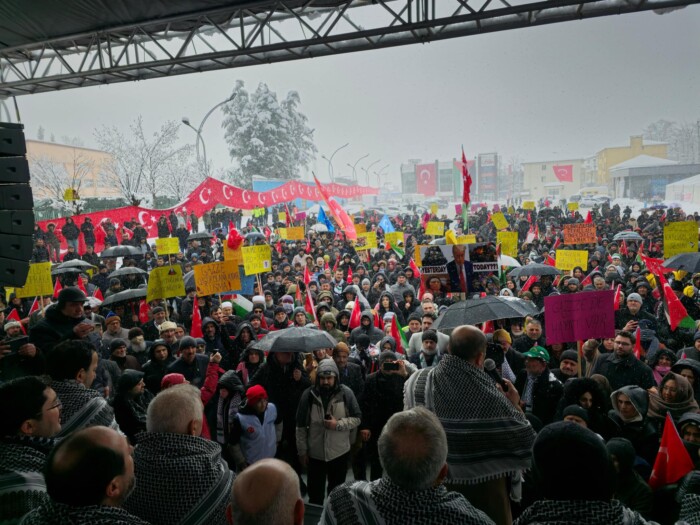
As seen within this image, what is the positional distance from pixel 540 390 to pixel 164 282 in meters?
5.05

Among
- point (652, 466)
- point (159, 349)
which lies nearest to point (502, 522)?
point (652, 466)

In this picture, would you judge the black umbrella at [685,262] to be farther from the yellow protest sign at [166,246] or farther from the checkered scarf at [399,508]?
the yellow protest sign at [166,246]

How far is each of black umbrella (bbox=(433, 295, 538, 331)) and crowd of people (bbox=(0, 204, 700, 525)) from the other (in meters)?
0.28

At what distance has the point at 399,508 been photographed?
1.78 metres

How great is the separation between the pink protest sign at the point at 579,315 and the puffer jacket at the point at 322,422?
2035mm

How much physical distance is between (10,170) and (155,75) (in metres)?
6.21

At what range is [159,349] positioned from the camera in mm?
5328

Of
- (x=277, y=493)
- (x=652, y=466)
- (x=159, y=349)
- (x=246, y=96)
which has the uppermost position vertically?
(x=246, y=96)

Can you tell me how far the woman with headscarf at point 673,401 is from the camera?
3818 millimetres

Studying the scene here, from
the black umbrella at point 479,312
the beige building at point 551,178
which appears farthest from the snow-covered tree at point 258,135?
the beige building at point 551,178

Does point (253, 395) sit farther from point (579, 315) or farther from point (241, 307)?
point (241, 307)

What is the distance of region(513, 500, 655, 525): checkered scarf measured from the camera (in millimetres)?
1633

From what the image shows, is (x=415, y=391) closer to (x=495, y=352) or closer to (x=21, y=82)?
(x=495, y=352)

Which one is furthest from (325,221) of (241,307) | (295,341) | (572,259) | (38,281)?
(295,341)
